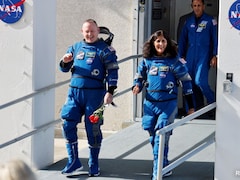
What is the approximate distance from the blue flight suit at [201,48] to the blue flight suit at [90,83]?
155cm

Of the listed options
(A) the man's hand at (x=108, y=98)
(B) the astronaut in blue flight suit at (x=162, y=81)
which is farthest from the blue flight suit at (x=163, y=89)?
(A) the man's hand at (x=108, y=98)

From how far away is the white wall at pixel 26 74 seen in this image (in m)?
5.78

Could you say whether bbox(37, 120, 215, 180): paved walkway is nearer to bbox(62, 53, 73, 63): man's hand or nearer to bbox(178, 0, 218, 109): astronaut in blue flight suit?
bbox(178, 0, 218, 109): astronaut in blue flight suit

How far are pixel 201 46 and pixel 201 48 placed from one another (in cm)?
2

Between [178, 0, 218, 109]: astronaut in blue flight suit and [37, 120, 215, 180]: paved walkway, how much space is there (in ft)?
Result: 1.65

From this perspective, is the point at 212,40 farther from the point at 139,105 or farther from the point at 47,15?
the point at 47,15

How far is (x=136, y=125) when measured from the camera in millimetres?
7410

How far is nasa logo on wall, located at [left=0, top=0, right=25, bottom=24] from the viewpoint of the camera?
227 inches

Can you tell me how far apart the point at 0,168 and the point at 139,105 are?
5717 mm

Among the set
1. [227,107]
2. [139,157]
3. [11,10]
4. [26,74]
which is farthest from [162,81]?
[11,10]

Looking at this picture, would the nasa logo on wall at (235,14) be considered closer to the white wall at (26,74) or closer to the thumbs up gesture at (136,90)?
the thumbs up gesture at (136,90)

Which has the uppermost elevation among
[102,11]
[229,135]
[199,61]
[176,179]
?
[102,11]

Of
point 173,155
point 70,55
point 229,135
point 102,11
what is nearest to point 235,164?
point 229,135

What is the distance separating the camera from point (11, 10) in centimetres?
579
